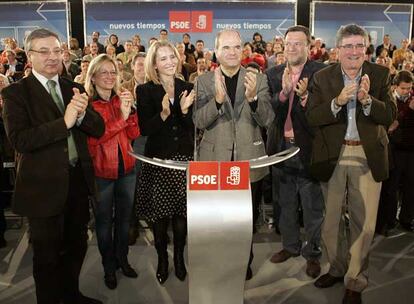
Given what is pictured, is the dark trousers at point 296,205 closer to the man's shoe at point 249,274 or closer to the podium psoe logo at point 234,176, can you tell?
the man's shoe at point 249,274

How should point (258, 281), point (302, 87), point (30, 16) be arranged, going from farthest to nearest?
point (30, 16), point (258, 281), point (302, 87)

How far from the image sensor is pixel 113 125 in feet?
9.80

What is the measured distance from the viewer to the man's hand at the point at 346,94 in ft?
8.39

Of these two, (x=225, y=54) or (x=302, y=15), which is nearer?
(x=225, y=54)

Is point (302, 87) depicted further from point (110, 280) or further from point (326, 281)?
point (110, 280)

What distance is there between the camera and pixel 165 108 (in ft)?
9.50

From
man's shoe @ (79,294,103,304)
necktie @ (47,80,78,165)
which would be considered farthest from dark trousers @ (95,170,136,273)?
necktie @ (47,80,78,165)

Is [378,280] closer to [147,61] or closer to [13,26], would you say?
[147,61]

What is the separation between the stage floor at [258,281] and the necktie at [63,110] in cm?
105

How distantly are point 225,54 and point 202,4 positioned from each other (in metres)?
9.04

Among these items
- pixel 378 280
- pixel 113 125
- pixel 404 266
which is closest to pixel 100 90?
pixel 113 125

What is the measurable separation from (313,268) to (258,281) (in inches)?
17.0

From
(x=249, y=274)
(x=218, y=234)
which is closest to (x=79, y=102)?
(x=218, y=234)

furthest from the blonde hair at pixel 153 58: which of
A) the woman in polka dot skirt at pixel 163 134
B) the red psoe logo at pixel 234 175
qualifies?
the red psoe logo at pixel 234 175
